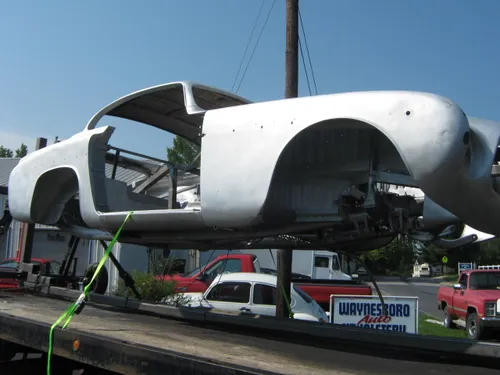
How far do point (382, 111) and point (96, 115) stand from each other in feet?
10.2

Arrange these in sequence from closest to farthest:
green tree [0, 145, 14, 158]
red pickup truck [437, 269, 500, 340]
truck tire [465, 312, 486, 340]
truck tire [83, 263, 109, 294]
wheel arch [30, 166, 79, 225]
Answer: wheel arch [30, 166, 79, 225], truck tire [83, 263, 109, 294], red pickup truck [437, 269, 500, 340], truck tire [465, 312, 486, 340], green tree [0, 145, 14, 158]

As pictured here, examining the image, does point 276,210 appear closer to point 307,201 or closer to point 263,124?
point 307,201

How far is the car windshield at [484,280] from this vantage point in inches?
500

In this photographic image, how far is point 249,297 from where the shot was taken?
30.7 feet

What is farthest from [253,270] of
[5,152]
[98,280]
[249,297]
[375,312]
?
[5,152]

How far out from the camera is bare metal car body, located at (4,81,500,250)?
3137 mm

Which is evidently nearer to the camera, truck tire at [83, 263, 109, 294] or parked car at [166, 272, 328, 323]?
truck tire at [83, 263, 109, 294]

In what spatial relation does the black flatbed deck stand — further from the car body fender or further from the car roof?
the car roof

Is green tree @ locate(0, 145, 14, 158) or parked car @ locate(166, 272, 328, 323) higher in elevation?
green tree @ locate(0, 145, 14, 158)

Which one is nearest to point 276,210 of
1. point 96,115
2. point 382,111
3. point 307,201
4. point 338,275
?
point 307,201

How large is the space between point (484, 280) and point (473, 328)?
4.44 feet

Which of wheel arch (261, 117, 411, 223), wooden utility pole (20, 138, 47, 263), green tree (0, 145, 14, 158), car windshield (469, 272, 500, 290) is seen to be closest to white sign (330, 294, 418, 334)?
wooden utility pole (20, 138, 47, 263)

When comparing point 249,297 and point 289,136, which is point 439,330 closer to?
point 249,297

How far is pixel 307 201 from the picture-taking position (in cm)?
410
